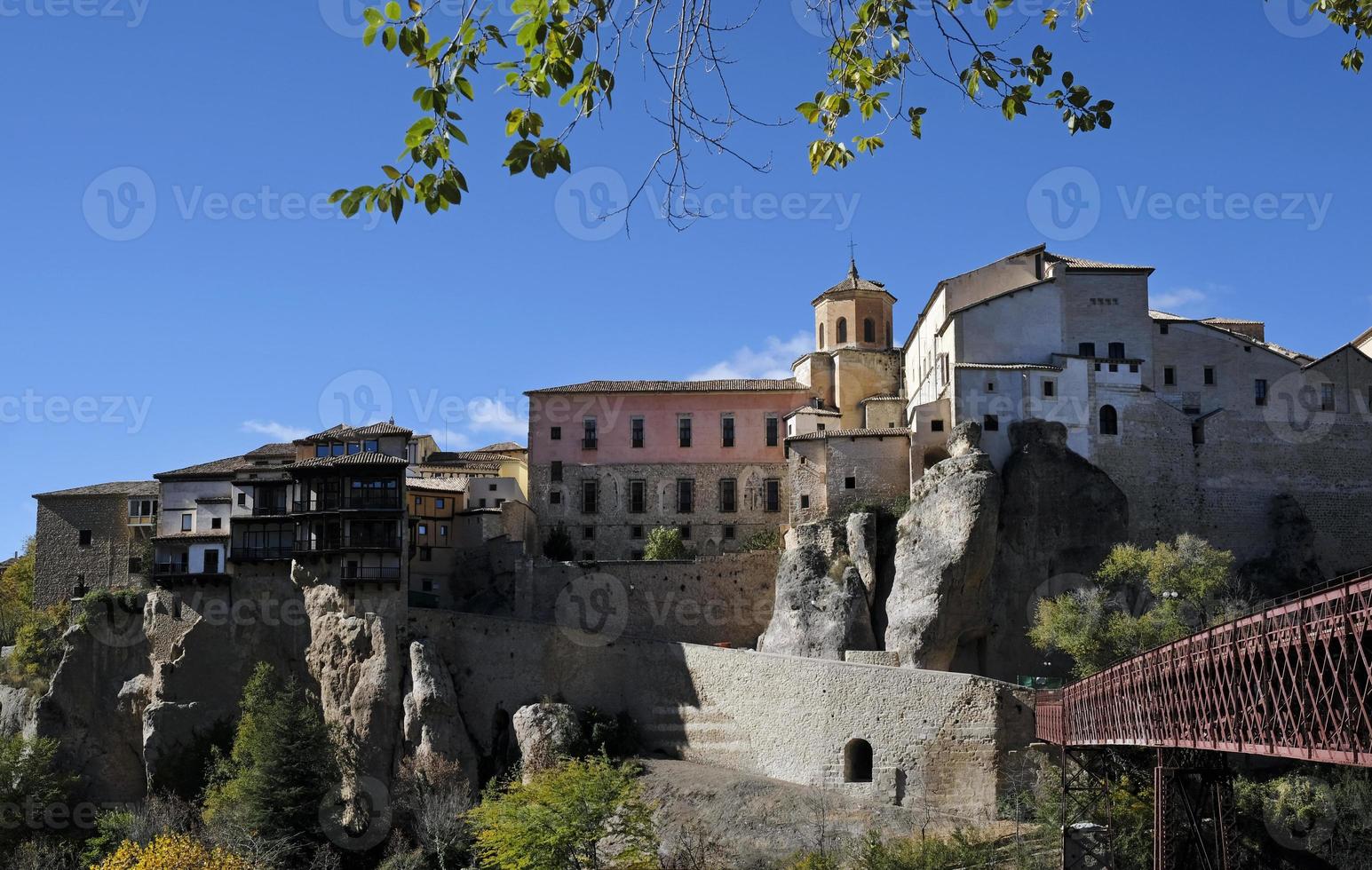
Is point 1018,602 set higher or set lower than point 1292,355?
lower

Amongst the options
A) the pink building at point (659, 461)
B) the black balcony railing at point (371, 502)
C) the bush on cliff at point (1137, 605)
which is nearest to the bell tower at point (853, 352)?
the pink building at point (659, 461)

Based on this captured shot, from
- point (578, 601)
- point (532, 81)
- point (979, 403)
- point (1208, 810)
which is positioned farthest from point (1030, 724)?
point (532, 81)

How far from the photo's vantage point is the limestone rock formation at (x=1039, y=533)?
5050 centimetres

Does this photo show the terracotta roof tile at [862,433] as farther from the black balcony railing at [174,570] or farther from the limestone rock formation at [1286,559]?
the black balcony railing at [174,570]

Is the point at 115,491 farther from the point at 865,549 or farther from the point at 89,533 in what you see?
the point at 865,549

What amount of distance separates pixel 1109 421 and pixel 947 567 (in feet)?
33.4

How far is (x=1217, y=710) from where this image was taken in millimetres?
24891

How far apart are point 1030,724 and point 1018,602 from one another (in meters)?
10.1

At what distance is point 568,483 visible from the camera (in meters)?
63.9

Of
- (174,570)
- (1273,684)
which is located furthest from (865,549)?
(1273,684)

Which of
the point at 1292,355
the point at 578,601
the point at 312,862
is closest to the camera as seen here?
the point at 312,862

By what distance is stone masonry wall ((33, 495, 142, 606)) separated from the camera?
2493 inches

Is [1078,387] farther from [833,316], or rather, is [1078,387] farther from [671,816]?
[671,816]

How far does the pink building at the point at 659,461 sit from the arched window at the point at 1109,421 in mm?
13963
